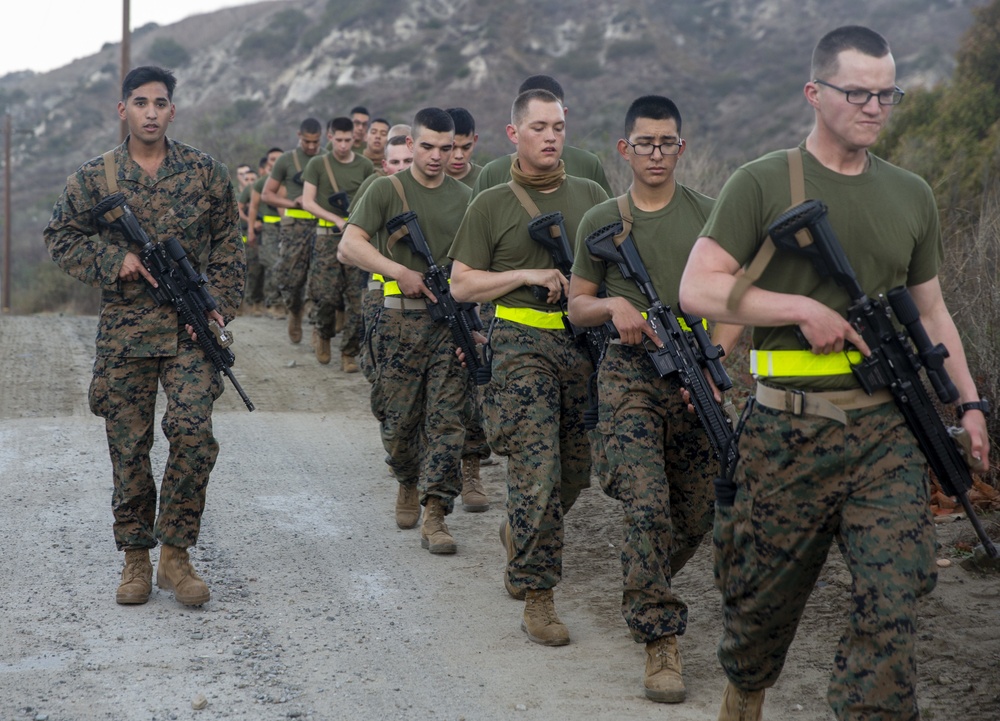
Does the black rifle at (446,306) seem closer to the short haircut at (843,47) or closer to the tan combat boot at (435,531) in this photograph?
the tan combat boot at (435,531)

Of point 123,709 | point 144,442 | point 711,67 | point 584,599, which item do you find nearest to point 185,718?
point 123,709

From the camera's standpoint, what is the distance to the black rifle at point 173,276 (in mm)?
5797

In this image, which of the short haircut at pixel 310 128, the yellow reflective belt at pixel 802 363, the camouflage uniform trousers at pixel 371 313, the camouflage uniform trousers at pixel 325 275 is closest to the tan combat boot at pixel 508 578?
the camouflage uniform trousers at pixel 371 313

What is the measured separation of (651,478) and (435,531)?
230cm

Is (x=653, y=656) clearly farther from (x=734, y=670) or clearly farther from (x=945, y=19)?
(x=945, y=19)

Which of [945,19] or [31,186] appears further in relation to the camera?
[31,186]

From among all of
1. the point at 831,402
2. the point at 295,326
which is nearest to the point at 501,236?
the point at 831,402

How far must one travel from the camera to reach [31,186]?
207 feet

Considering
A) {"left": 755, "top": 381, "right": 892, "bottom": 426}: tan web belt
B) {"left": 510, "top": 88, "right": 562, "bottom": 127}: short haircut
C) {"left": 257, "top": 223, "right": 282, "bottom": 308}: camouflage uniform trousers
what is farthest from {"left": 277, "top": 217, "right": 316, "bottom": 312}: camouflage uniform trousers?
{"left": 755, "top": 381, "right": 892, "bottom": 426}: tan web belt

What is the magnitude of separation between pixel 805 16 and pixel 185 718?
61.3 meters

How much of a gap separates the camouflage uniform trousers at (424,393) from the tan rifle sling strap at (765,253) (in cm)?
341

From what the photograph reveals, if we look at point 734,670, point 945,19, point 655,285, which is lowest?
point 734,670

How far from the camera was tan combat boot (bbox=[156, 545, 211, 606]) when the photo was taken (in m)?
5.78

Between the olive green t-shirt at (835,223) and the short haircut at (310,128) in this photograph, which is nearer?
the olive green t-shirt at (835,223)
